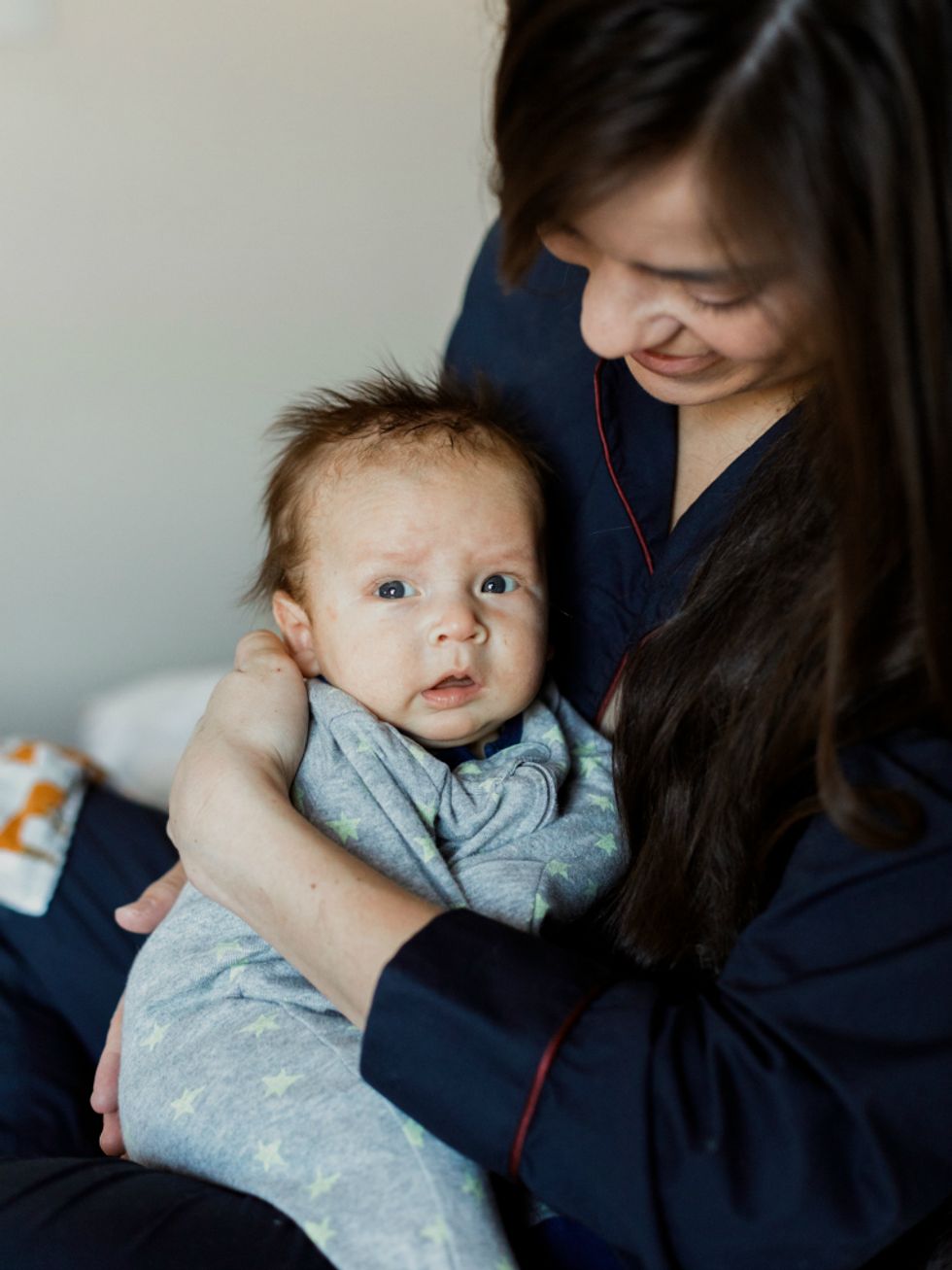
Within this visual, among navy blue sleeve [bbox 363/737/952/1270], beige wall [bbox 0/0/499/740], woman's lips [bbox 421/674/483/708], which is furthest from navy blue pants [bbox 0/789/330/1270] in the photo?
beige wall [bbox 0/0/499/740]

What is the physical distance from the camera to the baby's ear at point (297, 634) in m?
1.41

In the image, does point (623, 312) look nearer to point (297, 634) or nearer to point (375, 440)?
point (375, 440)

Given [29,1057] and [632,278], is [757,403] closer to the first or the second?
[632,278]

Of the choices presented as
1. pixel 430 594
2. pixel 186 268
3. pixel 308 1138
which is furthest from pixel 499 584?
pixel 186 268

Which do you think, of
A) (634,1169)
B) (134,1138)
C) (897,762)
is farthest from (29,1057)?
(897,762)

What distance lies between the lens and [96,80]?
7.47 feet

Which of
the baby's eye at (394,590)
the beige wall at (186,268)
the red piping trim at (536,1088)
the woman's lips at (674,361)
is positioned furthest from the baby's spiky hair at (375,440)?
the beige wall at (186,268)

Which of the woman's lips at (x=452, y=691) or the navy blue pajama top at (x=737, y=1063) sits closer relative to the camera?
the navy blue pajama top at (x=737, y=1063)

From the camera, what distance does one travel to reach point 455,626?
4.23 ft

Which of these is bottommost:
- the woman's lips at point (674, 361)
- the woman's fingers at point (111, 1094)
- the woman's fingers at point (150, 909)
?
the woman's fingers at point (111, 1094)

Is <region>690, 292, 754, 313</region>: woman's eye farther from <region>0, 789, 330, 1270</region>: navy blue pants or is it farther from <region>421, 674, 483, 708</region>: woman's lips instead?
<region>0, 789, 330, 1270</region>: navy blue pants

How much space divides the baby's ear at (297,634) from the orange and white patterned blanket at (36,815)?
410mm

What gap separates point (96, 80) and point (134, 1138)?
1.78 meters

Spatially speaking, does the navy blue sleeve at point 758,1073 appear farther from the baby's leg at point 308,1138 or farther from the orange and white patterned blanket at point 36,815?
the orange and white patterned blanket at point 36,815
